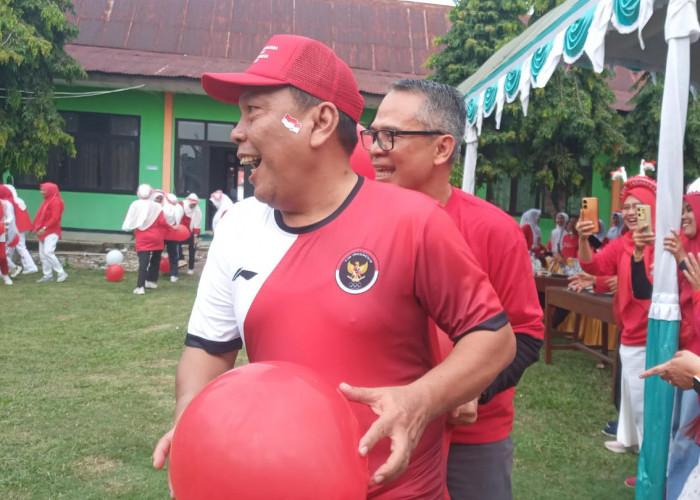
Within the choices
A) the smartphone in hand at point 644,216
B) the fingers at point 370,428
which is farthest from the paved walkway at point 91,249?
the fingers at point 370,428

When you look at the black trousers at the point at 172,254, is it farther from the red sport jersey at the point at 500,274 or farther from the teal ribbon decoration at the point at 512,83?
the red sport jersey at the point at 500,274

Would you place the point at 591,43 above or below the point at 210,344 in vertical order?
above

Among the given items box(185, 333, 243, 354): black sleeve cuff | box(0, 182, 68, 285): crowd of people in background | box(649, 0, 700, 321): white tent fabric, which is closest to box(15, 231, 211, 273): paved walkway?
box(0, 182, 68, 285): crowd of people in background

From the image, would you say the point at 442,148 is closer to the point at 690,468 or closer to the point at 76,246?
the point at 690,468

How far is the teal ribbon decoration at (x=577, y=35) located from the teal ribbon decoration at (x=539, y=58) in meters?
0.43

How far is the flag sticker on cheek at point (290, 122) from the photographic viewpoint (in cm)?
156

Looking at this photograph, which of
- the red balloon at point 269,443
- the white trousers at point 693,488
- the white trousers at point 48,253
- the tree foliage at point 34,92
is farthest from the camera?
the tree foliage at point 34,92

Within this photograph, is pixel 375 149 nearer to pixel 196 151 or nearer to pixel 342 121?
pixel 342 121

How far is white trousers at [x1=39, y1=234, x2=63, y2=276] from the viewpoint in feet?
43.1

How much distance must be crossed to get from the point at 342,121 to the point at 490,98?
20.2 feet

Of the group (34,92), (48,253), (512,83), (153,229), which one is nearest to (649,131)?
(512,83)

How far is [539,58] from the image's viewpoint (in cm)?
571

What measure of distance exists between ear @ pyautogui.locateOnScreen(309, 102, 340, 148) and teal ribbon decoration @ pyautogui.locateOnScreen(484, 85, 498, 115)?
592 centimetres

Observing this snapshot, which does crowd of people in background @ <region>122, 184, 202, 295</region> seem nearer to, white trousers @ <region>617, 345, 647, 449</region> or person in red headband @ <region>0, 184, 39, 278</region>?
person in red headband @ <region>0, 184, 39, 278</region>
